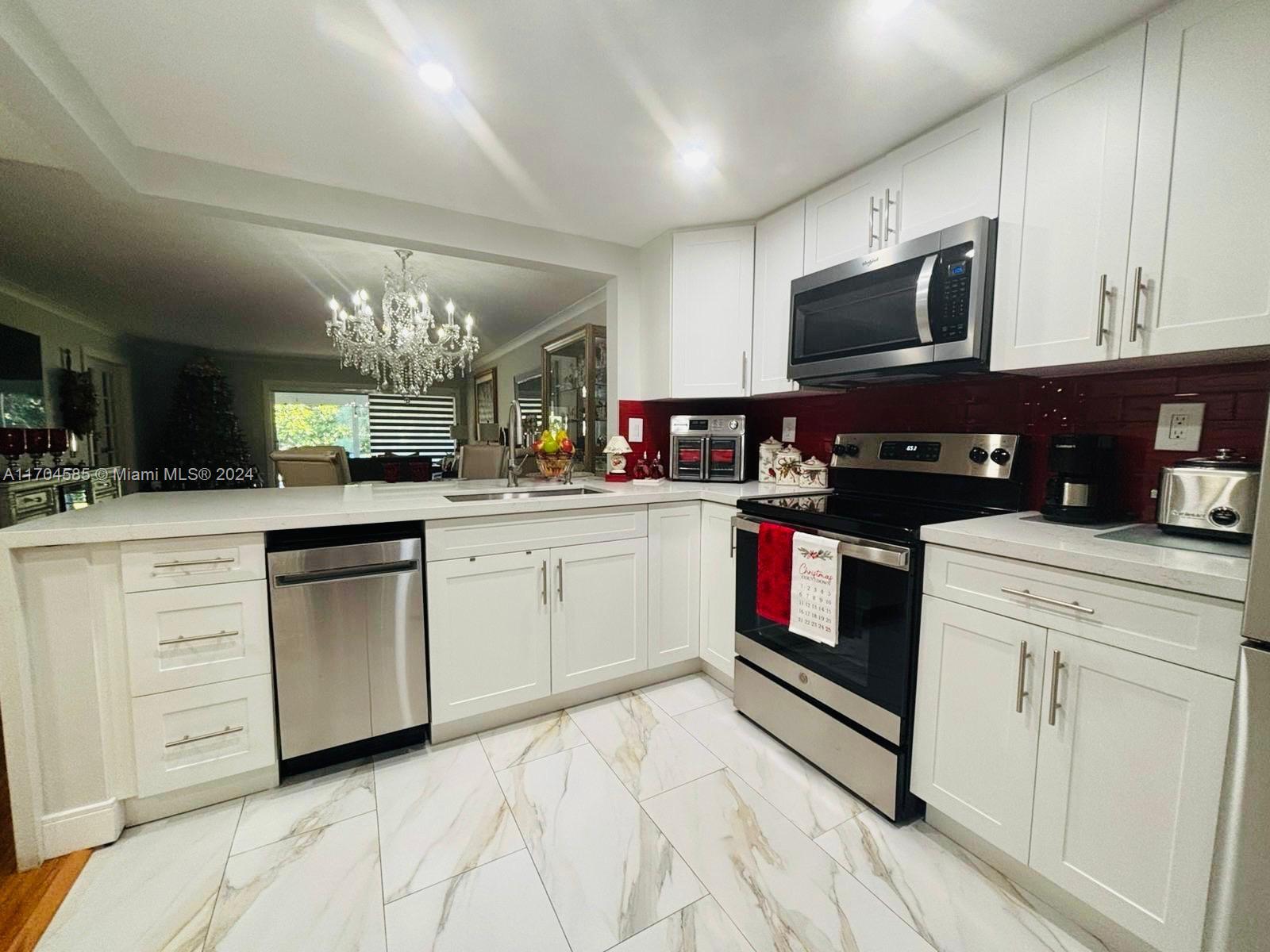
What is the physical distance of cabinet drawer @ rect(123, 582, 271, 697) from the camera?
1.45 meters

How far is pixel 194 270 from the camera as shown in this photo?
3.68 metres

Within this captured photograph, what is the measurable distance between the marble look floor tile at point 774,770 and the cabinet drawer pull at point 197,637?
1659mm

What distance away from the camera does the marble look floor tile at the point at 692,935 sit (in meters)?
1.13

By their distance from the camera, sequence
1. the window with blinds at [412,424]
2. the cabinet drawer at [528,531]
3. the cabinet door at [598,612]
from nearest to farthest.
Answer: the cabinet drawer at [528,531]
the cabinet door at [598,612]
the window with blinds at [412,424]

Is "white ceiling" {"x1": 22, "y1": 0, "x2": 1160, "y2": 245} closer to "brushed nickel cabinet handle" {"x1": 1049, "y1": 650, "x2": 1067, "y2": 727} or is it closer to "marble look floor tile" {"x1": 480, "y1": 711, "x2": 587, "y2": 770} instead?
"brushed nickel cabinet handle" {"x1": 1049, "y1": 650, "x2": 1067, "y2": 727}

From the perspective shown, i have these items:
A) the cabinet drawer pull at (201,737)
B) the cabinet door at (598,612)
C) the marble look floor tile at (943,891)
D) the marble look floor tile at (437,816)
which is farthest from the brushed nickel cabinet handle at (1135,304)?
the cabinet drawer pull at (201,737)

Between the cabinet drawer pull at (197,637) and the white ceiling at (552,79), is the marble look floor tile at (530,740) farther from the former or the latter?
the white ceiling at (552,79)

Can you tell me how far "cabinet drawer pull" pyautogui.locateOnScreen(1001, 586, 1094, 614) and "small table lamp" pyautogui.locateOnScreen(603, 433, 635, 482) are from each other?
76.3 inches

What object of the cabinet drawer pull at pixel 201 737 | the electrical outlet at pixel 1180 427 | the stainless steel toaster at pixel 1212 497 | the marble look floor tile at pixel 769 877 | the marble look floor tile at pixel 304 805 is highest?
the electrical outlet at pixel 1180 427

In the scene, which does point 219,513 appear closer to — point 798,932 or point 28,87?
point 28,87

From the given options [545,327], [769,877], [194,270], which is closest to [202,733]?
[769,877]

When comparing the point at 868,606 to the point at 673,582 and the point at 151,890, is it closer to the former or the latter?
the point at 673,582

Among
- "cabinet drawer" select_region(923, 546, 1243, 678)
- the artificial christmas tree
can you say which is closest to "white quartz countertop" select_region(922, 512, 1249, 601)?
"cabinet drawer" select_region(923, 546, 1243, 678)

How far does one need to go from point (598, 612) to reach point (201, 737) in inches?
53.8
